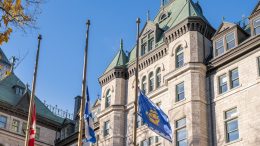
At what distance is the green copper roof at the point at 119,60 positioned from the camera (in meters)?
42.1

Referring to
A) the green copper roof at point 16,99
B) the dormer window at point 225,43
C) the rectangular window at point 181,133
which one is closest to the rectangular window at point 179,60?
the dormer window at point 225,43

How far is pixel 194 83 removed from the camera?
32750 millimetres

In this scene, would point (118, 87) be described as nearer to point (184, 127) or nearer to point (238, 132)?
point (184, 127)

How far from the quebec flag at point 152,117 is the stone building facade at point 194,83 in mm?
3047

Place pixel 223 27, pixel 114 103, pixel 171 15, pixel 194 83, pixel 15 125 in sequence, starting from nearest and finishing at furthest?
1. pixel 194 83
2. pixel 223 27
3. pixel 114 103
4. pixel 171 15
5. pixel 15 125

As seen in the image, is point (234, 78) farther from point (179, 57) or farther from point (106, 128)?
A: point (106, 128)

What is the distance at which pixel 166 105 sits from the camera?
35469 millimetres

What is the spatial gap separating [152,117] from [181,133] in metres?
5.59

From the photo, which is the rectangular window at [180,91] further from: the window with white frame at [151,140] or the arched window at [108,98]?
the arched window at [108,98]

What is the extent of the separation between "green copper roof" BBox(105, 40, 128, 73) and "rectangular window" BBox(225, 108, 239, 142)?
45.4 feet

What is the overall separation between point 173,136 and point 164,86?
5130 millimetres

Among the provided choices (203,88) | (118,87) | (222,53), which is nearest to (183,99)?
(203,88)

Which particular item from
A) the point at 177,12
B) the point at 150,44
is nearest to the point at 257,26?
the point at 177,12

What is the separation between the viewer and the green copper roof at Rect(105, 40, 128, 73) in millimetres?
42125
